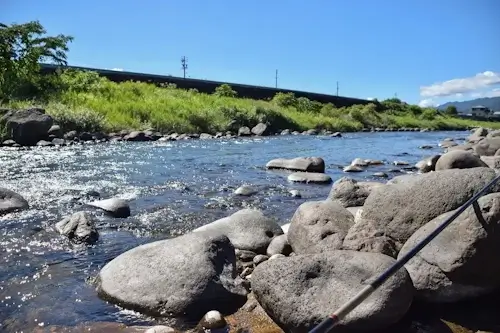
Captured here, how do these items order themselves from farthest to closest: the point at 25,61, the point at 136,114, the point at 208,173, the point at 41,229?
the point at 25,61, the point at 136,114, the point at 208,173, the point at 41,229

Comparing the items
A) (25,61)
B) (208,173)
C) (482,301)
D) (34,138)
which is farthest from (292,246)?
(25,61)

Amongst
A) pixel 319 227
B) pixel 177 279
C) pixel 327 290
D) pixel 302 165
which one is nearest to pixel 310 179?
pixel 302 165

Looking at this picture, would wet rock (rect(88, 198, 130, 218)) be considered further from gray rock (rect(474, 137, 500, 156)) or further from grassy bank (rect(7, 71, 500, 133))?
grassy bank (rect(7, 71, 500, 133))

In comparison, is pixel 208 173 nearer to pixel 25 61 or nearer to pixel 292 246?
pixel 292 246

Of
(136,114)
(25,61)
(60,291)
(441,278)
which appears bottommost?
(60,291)

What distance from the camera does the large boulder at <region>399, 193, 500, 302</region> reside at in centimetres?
348

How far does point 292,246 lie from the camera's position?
485 cm

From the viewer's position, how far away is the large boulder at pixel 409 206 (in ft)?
13.7

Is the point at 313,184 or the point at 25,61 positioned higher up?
the point at 25,61

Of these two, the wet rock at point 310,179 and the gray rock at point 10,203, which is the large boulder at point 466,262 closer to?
the gray rock at point 10,203

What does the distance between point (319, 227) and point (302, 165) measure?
747 centimetres

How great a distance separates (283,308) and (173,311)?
0.98 metres

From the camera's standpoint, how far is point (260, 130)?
27297 millimetres

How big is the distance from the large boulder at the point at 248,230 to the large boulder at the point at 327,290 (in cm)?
163
